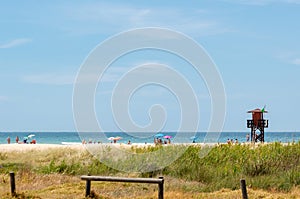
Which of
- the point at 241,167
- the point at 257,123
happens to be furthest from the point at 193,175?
the point at 257,123

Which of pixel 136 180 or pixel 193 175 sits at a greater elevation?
pixel 136 180

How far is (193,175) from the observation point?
21.3 metres

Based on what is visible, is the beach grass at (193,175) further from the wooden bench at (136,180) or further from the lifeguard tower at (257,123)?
the lifeguard tower at (257,123)

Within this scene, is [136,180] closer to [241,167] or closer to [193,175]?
[193,175]

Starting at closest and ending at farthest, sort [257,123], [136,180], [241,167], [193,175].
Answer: [136,180]
[193,175]
[241,167]
[257,123]

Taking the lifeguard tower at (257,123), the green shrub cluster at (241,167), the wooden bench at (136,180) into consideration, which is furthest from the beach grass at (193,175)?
the lifeguard tower at (257,123)

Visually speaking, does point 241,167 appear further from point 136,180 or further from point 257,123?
point 257,123

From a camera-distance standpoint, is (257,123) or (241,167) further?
(257,123)

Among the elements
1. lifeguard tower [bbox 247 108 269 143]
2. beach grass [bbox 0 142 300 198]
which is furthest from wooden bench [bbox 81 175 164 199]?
lifeguard tower [bbox 247 108 269 143]

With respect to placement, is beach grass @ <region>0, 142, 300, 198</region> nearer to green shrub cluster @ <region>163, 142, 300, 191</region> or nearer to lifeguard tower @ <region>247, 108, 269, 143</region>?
green shrub cluster @ <region>163, 142, 300, 191</region>

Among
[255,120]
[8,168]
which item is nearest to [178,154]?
[8,168]

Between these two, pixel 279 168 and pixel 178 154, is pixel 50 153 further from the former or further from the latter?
pixel 279 168

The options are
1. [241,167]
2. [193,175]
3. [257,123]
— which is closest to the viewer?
[193,175]

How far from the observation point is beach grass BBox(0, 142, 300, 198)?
57.1ft
